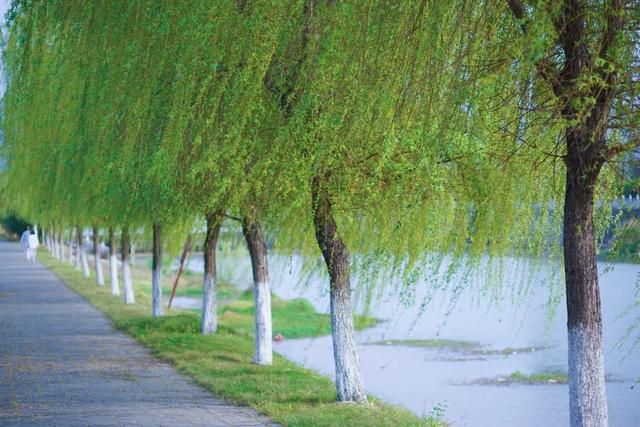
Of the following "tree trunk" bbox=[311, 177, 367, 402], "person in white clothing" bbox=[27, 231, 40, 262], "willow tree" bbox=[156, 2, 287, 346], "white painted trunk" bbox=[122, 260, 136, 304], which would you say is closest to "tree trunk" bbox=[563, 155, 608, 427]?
"willow tree" bbox=[156, 2, 287, 346]

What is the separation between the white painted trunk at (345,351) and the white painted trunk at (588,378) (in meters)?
4.76

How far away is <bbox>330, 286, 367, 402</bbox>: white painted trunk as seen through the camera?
11.9 meters

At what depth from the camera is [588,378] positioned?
730cm

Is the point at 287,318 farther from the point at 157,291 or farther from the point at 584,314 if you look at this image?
the point at 584,314

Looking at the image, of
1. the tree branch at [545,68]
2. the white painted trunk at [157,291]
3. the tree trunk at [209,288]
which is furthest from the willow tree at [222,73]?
the white painted trunk at [157,291]

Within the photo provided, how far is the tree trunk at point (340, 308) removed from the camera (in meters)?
11.8

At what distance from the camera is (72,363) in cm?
1620

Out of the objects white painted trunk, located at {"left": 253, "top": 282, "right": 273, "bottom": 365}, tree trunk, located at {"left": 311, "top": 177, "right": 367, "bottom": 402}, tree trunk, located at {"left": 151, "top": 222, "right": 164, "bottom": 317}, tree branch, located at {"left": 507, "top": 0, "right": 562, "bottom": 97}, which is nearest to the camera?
tree branch, located at {"left": 507, "top": 0, "right": 562, "bottom": 97}

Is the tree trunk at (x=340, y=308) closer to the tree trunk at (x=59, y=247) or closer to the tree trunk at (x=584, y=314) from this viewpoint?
the tree trunk at (x=584, y=314)

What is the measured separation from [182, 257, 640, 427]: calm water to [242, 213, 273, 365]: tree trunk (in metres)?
0.25

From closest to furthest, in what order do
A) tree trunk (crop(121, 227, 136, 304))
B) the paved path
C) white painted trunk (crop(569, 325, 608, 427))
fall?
white painted trunk (crop(569, 325, 608, 427)) → the paved path → tree trunk (crop(121, 227, 136, 304))

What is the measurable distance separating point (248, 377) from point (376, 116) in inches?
259

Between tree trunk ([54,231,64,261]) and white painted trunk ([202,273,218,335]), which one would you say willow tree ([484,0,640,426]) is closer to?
white painted trunk ([202,273,218,335])

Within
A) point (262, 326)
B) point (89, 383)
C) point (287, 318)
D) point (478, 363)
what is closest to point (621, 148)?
point (89, 383)
